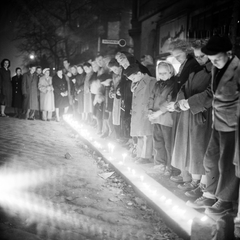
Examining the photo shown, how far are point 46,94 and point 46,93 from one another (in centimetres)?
6

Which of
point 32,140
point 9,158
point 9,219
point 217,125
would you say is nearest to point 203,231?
point 217,125

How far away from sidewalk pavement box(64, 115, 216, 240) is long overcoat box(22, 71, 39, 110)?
6.83 m

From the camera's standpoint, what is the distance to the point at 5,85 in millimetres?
13641

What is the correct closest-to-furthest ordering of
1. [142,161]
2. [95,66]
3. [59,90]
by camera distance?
1. [142,161]
2. [95,66]
3. [59,90]

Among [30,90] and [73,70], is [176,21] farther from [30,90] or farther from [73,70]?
[30,90]

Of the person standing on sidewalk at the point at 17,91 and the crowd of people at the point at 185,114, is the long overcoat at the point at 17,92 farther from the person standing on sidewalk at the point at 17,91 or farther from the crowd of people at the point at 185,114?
the crowd of people at the point at 185,114

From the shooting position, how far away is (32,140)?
866 centimetres

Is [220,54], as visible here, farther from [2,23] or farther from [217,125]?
[2,23]

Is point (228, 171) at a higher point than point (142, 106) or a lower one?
lower

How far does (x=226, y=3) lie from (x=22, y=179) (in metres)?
6.76

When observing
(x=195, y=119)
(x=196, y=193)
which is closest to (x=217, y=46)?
(x=195, y=119)

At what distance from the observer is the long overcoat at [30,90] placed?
13.5 meters

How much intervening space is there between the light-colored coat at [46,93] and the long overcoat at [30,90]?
Answer: 0.27 m

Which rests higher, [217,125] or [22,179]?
[217,125]
